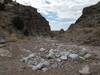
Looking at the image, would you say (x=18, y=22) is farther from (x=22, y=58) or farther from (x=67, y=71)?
(x=67, y=71)

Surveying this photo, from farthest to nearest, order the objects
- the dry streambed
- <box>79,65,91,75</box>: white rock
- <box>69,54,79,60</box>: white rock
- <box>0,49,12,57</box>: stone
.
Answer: <box>0,49,12,57</box>: stone
<box>69,54,79,60</box>: white rock
the dry streambed
<box>79,65,91,75</box>: white rock

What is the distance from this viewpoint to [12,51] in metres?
12.5

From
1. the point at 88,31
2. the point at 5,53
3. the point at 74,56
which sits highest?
the point at 74,56

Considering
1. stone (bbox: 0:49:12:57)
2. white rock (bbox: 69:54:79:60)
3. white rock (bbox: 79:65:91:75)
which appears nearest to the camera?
white rock (bbox: 79:65:91:75)

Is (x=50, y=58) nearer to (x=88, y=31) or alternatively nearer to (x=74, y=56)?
(x=74, y=56)

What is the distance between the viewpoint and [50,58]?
35.1ft

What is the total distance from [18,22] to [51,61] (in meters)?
18.1

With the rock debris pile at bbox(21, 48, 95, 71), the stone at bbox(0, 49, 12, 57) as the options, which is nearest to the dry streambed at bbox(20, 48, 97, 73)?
the rock debris pile at bbox(21, 48, 95, 71)

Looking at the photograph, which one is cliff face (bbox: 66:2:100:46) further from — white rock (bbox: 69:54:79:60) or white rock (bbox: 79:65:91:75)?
white rock (bbox: 79:65:91:75)

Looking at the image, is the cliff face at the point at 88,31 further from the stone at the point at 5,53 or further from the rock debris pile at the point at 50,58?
the stone at the point at 5,53

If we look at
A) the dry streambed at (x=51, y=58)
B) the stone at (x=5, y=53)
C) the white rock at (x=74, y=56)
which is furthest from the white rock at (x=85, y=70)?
the stone at (x=5, y=53)

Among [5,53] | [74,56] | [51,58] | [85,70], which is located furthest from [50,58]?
[5,53]

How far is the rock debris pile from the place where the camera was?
9827 mm

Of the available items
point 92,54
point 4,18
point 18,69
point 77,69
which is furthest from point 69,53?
point 4,18
